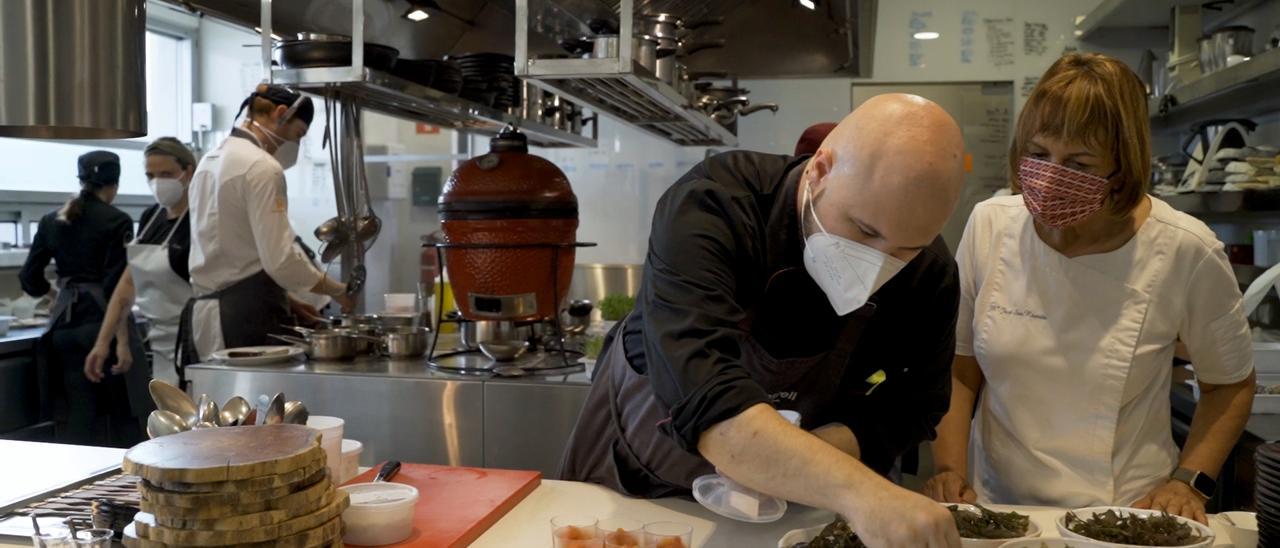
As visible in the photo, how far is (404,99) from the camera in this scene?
3.11m

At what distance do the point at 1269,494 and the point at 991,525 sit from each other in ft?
1.32

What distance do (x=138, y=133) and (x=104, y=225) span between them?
346cm

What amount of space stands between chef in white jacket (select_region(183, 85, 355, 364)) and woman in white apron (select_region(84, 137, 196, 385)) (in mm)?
447

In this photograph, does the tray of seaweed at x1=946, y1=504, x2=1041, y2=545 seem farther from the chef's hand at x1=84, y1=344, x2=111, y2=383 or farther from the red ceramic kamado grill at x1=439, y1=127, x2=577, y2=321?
the chef's hand at x1=84, y1=344, x2=111, y2=383

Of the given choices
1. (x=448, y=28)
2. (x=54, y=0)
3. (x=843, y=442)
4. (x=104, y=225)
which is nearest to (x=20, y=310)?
(x=104, y=225)

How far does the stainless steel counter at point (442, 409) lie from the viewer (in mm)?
2859

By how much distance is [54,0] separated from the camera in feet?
5.61

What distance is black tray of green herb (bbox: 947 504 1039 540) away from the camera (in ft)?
4.98

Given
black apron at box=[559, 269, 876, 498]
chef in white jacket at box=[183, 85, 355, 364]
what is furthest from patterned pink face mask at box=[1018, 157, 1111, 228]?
chef in white jacket at box=[183, 85, 355, 364]

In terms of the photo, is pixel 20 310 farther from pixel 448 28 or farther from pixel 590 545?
pixel 590 545

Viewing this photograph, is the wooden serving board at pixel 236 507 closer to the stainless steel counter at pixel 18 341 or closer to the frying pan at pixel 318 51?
the frying pan at pixel 318 51

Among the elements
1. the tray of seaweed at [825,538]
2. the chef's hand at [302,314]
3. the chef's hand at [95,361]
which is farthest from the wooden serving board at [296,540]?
the chef's hand at [95,361]

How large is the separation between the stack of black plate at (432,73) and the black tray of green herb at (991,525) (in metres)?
2.06

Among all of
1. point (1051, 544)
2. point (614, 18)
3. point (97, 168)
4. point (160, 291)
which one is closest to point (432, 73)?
point (614, 18)
